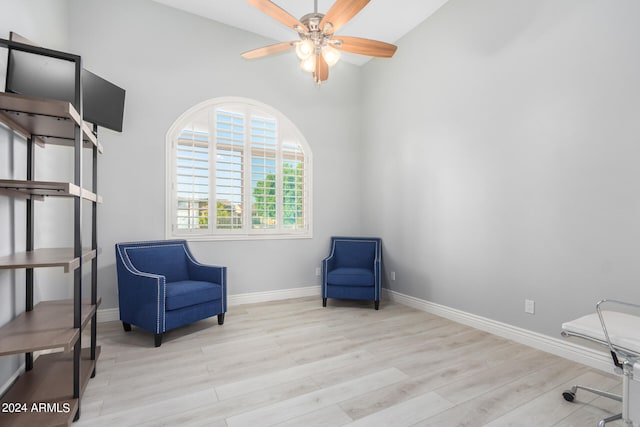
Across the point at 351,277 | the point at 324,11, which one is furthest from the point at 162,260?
the point at 324,11

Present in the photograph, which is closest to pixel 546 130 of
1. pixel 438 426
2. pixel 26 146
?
pixel 438 426

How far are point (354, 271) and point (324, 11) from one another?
10.2 feet

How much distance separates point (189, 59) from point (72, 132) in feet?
7.27

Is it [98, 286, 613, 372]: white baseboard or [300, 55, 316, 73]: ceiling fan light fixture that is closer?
[98, 286, 613, 372]: white baseboard

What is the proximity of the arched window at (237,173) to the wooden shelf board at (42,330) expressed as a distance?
166 cm

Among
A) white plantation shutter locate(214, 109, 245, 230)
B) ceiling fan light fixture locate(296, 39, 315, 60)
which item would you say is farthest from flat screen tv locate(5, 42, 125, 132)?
white plantation shutter locate(214, 109, 245, 230)

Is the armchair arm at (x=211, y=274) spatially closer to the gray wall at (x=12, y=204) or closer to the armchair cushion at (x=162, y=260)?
the armchair cushion at (x=162, y=260)

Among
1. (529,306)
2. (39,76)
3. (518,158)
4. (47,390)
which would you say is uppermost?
(39,76)

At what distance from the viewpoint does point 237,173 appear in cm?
400

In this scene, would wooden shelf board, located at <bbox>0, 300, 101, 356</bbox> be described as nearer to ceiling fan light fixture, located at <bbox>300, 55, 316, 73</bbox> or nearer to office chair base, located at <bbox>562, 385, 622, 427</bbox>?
ceiling fan light fixture, located at <bbox>300, 55, 316, 73</bbox>

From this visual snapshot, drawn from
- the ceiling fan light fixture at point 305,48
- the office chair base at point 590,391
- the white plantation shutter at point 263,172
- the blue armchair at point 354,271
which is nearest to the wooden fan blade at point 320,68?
the ceiling fan light fixture at point 305,48

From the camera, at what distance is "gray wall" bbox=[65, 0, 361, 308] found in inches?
132

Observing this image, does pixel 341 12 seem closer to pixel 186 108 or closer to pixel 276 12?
pixel 276 12

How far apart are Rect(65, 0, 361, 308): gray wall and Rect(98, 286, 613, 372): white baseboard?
11 centimetres
